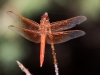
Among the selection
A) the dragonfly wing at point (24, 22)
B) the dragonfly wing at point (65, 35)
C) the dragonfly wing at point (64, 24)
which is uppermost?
the dragonfly wing at point (24, 22)

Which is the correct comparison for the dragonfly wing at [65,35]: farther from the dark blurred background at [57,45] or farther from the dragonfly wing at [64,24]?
the dark blurred background at [57,45]

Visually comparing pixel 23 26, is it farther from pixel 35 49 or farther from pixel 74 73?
pixel 74 73

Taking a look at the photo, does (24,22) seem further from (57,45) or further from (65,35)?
(57,45)

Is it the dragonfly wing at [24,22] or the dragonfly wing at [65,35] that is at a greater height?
the dragonfly wing at [24,22]

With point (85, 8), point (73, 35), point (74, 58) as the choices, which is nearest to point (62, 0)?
point (85, 8)

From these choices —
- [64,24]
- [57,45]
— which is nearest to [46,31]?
[64,24]

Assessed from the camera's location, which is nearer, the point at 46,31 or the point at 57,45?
the point at 46,31

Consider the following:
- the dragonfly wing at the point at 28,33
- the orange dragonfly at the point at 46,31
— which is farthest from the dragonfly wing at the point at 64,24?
the dragonfly wing at the point at 28,33

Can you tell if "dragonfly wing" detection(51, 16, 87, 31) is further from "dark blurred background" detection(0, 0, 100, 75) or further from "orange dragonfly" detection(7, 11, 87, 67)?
A: "dark blurred background" detection(0, 0, 100, 75)
